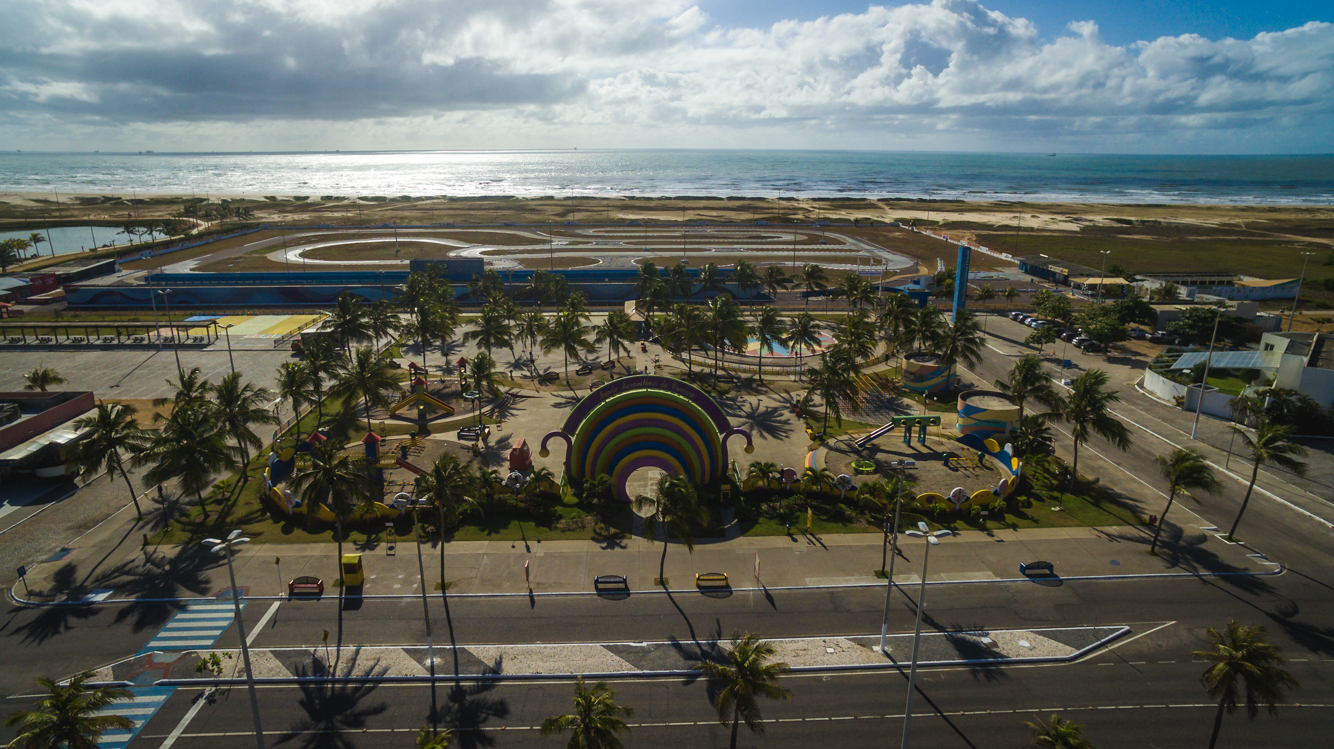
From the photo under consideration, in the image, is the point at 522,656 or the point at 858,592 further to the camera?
the point at 858,592

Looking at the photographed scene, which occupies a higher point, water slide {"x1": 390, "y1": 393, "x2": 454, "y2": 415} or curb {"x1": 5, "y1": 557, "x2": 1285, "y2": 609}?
water slide {"x1": 390, "y1": 393, "x2": 454, "y2": 415}

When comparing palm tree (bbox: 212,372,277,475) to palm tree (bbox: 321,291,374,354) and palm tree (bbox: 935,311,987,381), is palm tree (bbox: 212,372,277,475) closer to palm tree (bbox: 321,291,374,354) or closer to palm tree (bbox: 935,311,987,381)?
palm tree (bbox: 321,291,374,354)

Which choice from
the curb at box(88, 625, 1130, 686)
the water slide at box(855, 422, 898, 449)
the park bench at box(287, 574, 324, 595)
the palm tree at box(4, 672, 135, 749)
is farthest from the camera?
the water slide at box(855, 422, 898, 449)

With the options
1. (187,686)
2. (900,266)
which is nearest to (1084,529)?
(187,686)

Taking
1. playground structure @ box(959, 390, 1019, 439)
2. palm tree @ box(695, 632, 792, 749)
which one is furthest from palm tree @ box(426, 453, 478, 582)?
playground structure @ box(959, 390, 1019, 439)

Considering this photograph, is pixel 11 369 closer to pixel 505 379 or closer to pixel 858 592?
pixel 505 379

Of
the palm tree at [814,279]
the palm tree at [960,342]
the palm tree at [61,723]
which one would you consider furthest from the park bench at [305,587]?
the palm tree at [814,279]
